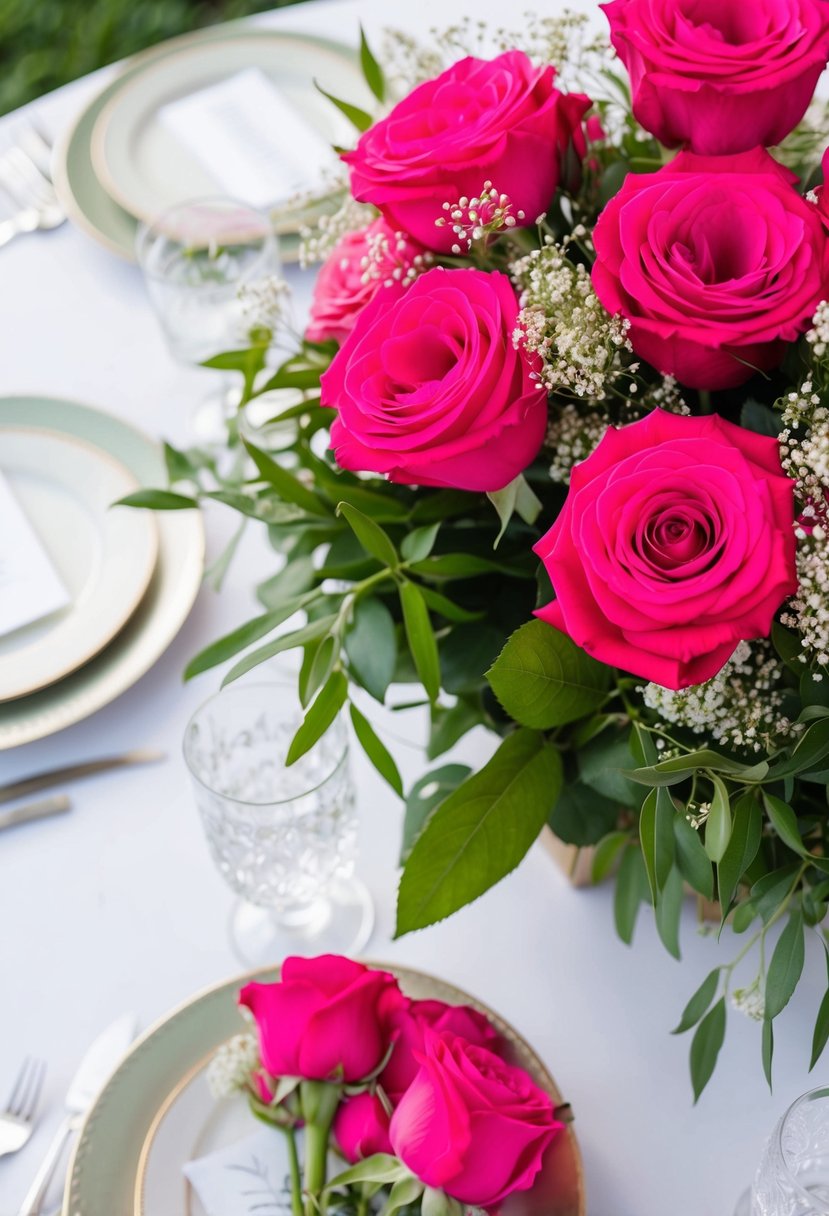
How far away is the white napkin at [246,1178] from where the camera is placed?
0.67m

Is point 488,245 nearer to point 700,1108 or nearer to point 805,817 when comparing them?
point 805,817

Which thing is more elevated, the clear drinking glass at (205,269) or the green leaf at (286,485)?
the green leaf at (286,485)

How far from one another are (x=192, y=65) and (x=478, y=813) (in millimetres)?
1058

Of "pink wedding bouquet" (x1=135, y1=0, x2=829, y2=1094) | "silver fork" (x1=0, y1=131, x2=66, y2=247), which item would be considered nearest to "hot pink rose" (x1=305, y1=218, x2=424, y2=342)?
"pink wedding bouquet" (x1=135, y1=0, x2=829, y2=1094)

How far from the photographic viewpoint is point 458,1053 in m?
0.62

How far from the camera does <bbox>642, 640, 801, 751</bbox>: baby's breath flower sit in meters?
0.59

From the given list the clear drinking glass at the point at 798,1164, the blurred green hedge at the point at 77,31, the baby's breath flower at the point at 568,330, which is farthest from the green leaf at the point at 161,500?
the blurred green hedge at the point at 77,31

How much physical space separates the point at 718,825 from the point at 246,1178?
0.33 m

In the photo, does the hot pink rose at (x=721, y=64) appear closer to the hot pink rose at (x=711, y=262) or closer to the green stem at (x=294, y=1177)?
the hot pink rose at (x=711, y=262)

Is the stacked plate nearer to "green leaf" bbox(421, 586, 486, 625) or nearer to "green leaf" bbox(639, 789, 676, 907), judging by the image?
"green leaf" bbox(421, 586, 486, 625)

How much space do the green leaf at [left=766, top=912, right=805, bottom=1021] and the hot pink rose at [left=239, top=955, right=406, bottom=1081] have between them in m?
0.19

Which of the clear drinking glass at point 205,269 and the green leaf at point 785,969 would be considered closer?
the green leaf at point 785,969

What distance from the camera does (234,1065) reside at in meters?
0.69

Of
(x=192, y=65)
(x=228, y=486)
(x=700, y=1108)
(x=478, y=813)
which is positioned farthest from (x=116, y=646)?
(x=192, y=65)
